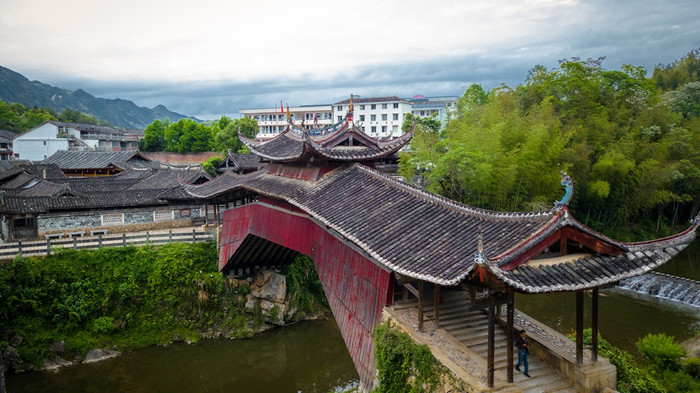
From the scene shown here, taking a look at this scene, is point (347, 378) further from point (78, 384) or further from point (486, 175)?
point (486, 175)

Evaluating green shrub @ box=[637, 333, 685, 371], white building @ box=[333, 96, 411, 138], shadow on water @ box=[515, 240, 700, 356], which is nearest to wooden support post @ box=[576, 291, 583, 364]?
green shrub @ box=[637, 333, 685, 371]

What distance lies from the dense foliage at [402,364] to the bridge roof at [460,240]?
1.65 meters

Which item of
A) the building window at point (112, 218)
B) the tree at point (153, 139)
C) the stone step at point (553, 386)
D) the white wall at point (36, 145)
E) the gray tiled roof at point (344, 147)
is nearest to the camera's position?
the stone step at point (553, 386)

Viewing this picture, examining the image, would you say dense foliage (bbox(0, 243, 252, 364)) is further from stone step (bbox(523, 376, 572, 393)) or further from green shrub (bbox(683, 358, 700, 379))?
green shrub (bbox(683, 358, 700, 379))

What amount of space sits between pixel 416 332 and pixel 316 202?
5.28 metres

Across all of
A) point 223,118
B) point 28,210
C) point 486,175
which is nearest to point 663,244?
point 486,175

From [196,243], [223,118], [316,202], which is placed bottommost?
[196,243]

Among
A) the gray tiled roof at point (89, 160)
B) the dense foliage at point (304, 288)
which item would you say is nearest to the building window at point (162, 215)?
the dense foliage at point (304, 288)

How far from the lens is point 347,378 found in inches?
673

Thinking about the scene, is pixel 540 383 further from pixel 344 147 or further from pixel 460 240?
pixel 344 147

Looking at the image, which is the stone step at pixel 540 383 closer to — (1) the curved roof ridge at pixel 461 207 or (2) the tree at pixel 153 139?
(1) the curved roof ridge at pixel 461 207

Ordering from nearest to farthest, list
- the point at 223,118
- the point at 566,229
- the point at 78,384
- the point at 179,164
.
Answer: the point at 566,229
the point at 78,384
the point at 179,164
the point at 223,118

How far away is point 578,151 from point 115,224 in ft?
85.6

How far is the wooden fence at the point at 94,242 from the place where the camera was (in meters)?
19.1
